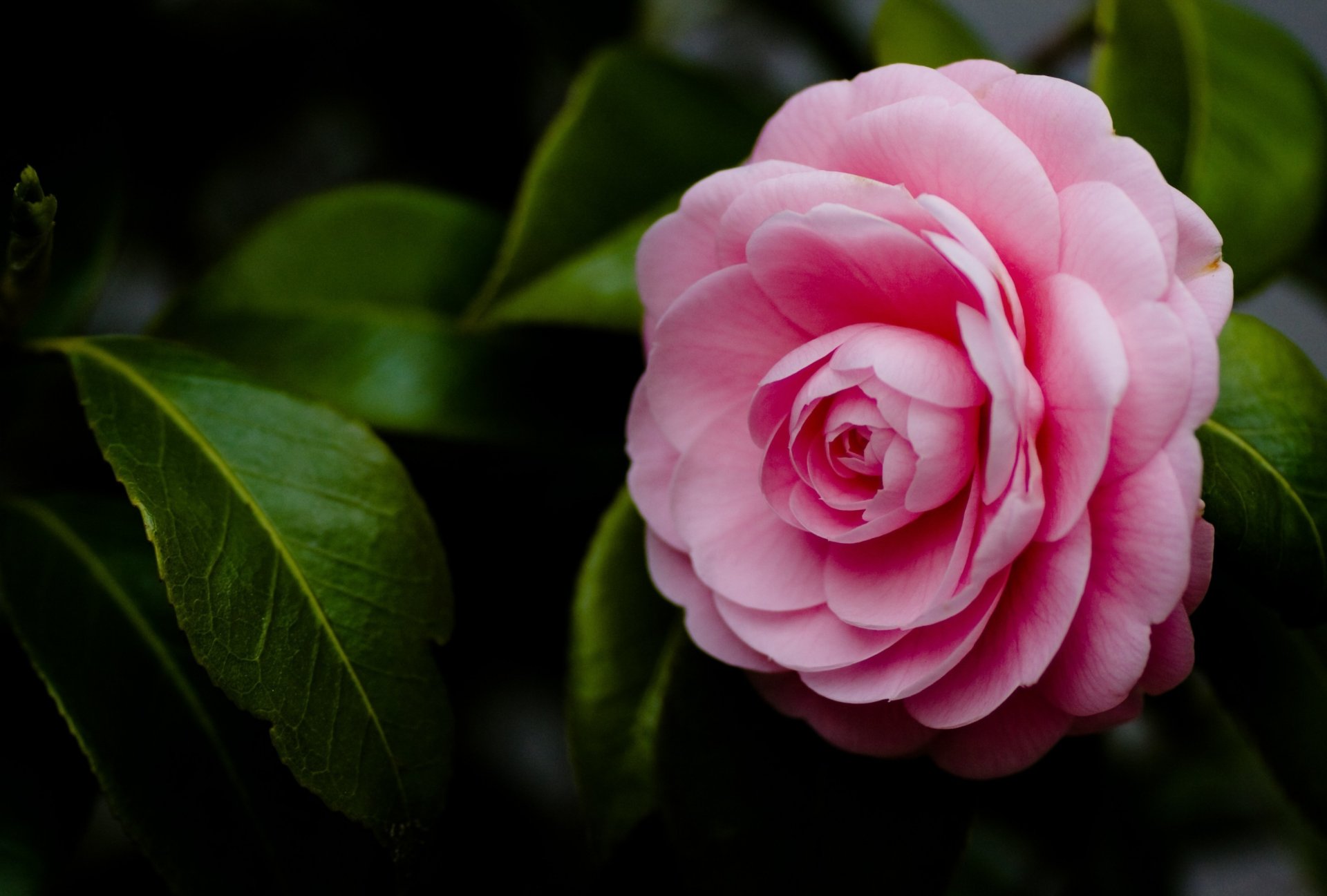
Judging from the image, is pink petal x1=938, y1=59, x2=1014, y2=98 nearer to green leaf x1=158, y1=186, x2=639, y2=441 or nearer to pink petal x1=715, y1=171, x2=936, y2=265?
pink petal x1=715, y1=171, x2=936, y2=265

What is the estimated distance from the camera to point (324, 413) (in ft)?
1.43

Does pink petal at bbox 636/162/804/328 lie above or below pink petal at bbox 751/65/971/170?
below

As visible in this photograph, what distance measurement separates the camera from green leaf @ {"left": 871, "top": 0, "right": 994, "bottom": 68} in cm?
53

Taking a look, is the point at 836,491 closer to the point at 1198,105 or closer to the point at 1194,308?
the point at 1194,308

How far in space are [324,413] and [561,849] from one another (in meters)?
0.47

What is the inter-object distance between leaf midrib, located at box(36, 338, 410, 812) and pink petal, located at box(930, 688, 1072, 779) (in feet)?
0.65

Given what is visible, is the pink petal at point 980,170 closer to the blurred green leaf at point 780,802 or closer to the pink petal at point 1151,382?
the pink petal at point 1151,382

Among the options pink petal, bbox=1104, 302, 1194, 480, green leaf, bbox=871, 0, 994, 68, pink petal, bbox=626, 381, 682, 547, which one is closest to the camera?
pink petal, bbox=1104, 302, 1194, 480

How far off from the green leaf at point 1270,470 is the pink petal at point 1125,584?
5cm

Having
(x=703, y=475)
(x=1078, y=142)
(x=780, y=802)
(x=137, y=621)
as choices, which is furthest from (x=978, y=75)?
(x=137, y=621)

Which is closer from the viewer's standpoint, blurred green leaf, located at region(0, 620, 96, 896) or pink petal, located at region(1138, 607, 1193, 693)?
pink petal, located at region(1138, 607, 1193, 693)

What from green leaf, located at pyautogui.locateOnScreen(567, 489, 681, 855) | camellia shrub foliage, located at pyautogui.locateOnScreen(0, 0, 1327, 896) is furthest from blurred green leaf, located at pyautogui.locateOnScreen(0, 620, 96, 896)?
green leaf, located at pyautogui.locateOnScreen(567, 489, 681, 855)

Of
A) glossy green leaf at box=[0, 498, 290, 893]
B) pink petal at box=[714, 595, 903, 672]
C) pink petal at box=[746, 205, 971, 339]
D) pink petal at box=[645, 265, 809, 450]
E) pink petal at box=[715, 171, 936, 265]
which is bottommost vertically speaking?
glossy green leaf at box=[0, 498, 290, 893]

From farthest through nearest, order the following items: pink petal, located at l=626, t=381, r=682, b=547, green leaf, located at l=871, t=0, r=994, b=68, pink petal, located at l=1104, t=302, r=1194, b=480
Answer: green leaf, located at l=871, t=0, r=994, b=68
pink petal, located at l=626, t=381, r=682, b=547
pink petal, located at l=1104, t=302, r=1194, b=480
